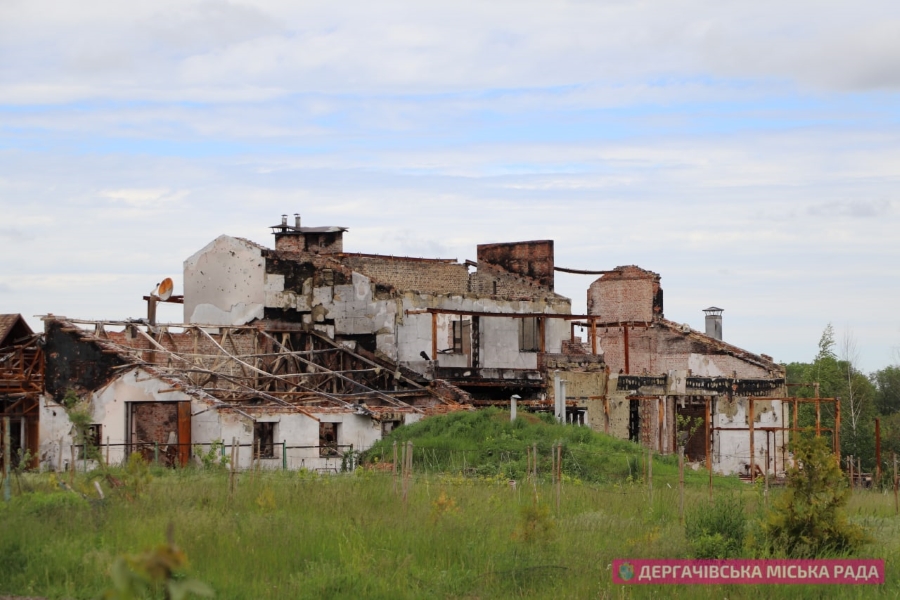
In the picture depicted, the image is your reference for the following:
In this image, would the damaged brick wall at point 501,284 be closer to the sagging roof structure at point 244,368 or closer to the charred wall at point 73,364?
the sagging roof structure at point 244,368

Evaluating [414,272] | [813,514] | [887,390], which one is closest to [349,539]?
[813,514]

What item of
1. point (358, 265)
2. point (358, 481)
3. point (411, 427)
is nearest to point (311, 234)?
point (358, 265)

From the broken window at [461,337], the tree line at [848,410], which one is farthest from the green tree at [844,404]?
the broken window at [461,337]

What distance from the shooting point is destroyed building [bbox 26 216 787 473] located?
2734 centimetres

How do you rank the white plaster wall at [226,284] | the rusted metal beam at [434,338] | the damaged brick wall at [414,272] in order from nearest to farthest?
1. the rusted metal beam at [434,338]
2. the white plaster wall at [226,284]
3. the damaged brick wall at [414,272]

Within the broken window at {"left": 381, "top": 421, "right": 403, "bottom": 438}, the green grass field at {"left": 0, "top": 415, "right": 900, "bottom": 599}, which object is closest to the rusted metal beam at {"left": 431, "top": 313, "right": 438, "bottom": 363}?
the broken window at {"left": 381, "top": 421, "right": 403, "bottom": 438}

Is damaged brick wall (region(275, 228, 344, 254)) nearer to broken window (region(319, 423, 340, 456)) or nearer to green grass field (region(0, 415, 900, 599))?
broken window (region(319, 423, 340, 456))

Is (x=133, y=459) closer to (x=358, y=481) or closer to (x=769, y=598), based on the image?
(x=358, y=481)

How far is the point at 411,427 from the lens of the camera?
92.2 feet

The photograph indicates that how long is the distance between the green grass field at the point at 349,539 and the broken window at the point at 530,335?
21229mm

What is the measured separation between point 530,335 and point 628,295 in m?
8.24

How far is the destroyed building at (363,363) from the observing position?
2734cm

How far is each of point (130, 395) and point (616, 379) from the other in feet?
52.8

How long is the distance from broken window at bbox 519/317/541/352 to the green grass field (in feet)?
69.6
